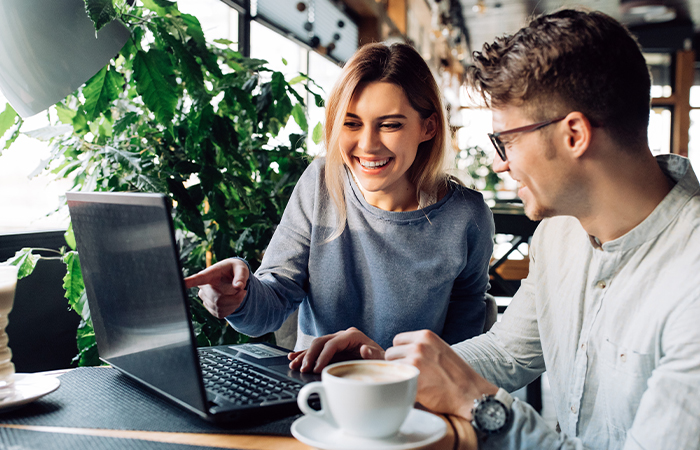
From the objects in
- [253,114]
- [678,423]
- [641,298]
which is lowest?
[678,423]

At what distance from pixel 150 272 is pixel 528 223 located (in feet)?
8.25

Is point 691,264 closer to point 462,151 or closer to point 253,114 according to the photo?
point 253,114

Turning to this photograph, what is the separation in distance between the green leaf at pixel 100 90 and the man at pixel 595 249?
0.80 meters

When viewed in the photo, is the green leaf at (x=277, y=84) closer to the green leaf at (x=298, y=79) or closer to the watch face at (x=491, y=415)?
the green leaf at (x=298, y=79)

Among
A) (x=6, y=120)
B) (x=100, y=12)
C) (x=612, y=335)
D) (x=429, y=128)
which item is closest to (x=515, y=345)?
(x=612, y=335)

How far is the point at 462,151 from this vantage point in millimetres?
6777

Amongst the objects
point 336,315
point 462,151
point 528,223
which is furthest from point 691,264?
point 462,151

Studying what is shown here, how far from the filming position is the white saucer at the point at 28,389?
764 mm

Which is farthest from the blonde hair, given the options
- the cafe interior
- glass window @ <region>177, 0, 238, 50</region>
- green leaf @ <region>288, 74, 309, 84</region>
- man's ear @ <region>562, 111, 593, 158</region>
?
glass window @ <region>177, 0, 238, 50</region>

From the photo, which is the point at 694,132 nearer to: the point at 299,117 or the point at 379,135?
the point at 299,117

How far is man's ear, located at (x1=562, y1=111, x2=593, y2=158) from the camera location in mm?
881

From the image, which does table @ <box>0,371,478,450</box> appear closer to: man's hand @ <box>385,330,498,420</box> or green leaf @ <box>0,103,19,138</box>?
man's hand @ <box>385,330,498,420</box>

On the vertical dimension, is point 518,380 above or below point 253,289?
below

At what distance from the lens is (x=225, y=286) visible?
1103mm
